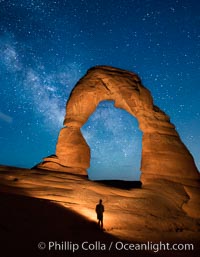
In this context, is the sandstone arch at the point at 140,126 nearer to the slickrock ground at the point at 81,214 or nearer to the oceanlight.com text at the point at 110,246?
the slickrock ground at the point at 81,214

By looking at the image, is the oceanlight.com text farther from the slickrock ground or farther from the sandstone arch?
the sandstone arch

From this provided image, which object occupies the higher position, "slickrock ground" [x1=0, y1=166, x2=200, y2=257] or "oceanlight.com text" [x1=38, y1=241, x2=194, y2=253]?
"slickrock ground" [x1=0, y1=166, x2=200, y2=257]

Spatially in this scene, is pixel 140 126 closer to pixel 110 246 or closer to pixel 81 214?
pixel 81 214

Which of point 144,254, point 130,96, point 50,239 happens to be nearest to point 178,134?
point 130,96

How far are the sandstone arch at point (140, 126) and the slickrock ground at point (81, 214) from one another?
59.5 inches

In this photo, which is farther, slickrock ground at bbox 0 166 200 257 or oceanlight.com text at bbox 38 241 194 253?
slickrock ground at bbox 0 166 200 257

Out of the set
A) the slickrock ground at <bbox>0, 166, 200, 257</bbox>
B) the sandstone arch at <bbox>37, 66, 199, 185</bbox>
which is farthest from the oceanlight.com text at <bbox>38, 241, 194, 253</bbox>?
the sandstone arch at <bbox>37, 66, 199, 185</bbox>

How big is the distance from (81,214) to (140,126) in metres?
10.2

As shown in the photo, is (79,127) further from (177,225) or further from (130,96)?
(177,225)

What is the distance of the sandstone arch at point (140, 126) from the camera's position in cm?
1655

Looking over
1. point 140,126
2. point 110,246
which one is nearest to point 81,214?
point 110,246

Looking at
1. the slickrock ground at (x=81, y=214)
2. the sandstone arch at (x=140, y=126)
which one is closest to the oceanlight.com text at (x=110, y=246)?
the slickrock ground at (x=81, y=214)

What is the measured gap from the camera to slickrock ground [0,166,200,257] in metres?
6.87

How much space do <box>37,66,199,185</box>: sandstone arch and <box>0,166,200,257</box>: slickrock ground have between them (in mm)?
1512
